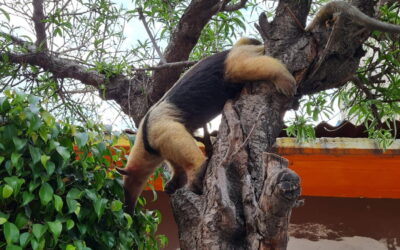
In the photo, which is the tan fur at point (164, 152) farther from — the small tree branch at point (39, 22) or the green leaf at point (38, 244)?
the small tree branch at point (39, 22)

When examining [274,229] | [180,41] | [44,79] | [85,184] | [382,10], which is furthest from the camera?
[44,79]

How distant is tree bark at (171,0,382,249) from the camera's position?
4.84 feet

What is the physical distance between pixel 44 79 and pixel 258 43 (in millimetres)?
1537

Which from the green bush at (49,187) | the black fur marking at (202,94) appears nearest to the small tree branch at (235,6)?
the black fur marking at (202,94)

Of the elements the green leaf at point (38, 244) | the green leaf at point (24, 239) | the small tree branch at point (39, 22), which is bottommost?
the green leaf at point (38, 244)

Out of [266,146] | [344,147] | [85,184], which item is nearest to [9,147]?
[85,184]

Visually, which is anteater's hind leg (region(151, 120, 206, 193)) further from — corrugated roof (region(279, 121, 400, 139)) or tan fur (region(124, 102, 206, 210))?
corrugated roof (region(279, 121, 400, 139))

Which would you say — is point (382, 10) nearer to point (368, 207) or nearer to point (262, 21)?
point (262, 21)

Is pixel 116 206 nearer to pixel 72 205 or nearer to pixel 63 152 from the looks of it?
pixel 72 205

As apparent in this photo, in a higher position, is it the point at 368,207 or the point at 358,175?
the point at 358,175

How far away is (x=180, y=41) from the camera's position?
3049 millimetres

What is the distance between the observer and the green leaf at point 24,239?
6.22ft

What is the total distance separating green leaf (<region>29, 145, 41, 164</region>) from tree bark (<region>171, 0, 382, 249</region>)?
675 mm

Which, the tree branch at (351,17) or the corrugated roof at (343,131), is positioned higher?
the tree branch at (351,17)
